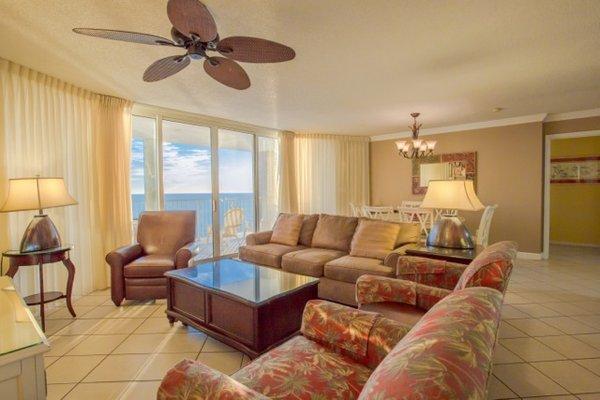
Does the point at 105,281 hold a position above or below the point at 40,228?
below

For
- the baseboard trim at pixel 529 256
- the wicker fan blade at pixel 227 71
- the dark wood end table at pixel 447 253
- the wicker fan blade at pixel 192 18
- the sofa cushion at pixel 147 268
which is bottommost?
the baseboard trim at pixel 529 256

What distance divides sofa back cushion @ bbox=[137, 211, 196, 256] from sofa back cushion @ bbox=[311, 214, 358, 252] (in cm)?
159

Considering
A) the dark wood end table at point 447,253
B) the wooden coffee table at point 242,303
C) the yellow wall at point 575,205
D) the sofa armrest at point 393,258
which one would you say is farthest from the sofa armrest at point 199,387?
the yellow wall at point 575,205

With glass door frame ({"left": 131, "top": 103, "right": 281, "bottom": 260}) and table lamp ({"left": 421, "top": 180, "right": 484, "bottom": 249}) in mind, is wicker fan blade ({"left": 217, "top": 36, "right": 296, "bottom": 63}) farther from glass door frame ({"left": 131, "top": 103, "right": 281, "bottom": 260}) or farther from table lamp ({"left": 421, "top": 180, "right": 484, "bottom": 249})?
glass door frame ({"left": 131, "top": 103, "right": 281, "bottom": 260})

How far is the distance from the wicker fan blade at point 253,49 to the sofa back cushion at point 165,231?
233cm

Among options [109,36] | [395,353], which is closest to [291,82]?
[109,36]

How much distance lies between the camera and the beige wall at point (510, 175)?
15.9ft

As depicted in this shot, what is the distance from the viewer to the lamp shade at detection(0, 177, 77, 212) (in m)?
2.41

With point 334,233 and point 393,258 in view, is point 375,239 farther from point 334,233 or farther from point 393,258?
point 334,233

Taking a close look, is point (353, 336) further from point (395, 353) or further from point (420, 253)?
point (420, 253)

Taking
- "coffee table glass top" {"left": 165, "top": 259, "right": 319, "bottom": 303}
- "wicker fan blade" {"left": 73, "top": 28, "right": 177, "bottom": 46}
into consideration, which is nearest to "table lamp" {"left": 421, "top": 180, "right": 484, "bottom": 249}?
"coffee table glass top" {"left": 165, "top": 259, "right": 319, "bottom": 303}

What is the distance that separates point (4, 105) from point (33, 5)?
4.39ft

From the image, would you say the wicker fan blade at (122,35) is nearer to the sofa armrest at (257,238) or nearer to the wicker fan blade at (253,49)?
the wicker fan blade at (253,49)

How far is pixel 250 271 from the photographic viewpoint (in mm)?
2771
